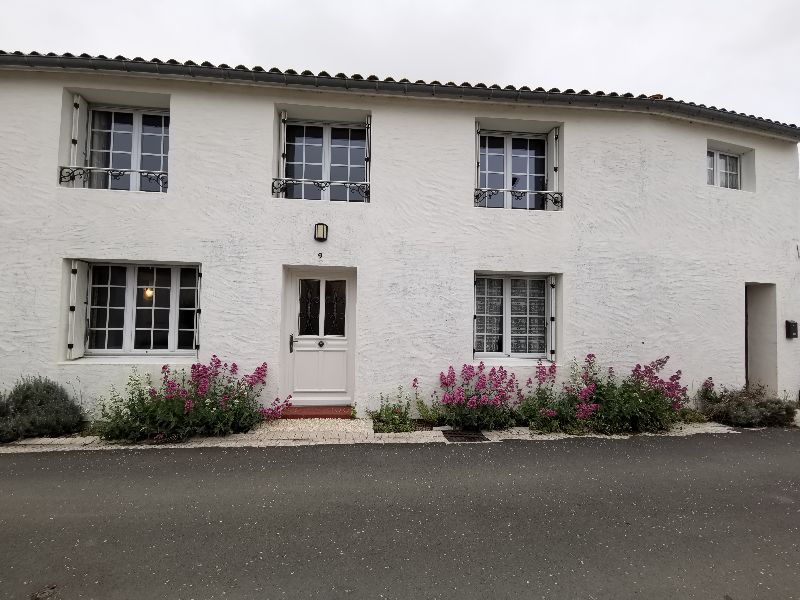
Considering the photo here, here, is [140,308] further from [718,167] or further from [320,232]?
[718,167]

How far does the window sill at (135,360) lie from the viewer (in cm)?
590

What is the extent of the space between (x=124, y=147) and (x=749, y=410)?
11.1 meters

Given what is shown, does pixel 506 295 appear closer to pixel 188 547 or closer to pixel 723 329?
pixel 723 329

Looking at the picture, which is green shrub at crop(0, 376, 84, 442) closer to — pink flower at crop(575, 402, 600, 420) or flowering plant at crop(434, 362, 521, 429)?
flowering plant at crop(434, 362, 521, 429)

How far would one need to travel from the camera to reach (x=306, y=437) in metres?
5.44

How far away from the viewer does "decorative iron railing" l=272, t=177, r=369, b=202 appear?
6465 mm

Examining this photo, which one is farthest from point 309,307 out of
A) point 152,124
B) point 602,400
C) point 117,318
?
point 602,400

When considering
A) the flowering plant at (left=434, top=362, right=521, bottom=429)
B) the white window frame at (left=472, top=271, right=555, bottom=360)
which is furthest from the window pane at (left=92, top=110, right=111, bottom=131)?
the flowering plant at (left=434, top=362, right=521, bottom=429)

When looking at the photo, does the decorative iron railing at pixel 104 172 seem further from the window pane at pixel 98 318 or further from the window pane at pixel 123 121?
the window pane at pixel 98 318

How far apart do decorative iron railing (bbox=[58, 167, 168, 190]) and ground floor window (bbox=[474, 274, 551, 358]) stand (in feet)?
17.9

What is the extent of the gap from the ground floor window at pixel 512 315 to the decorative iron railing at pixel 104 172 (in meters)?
5.46

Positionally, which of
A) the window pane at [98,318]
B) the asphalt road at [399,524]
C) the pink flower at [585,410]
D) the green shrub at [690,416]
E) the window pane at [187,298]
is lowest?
the asphalt road at [399,524]

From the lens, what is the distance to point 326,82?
6.14 m

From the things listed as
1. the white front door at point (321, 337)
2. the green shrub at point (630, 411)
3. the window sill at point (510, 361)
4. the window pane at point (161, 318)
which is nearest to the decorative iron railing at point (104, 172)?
the window pane at point (161, 318)
